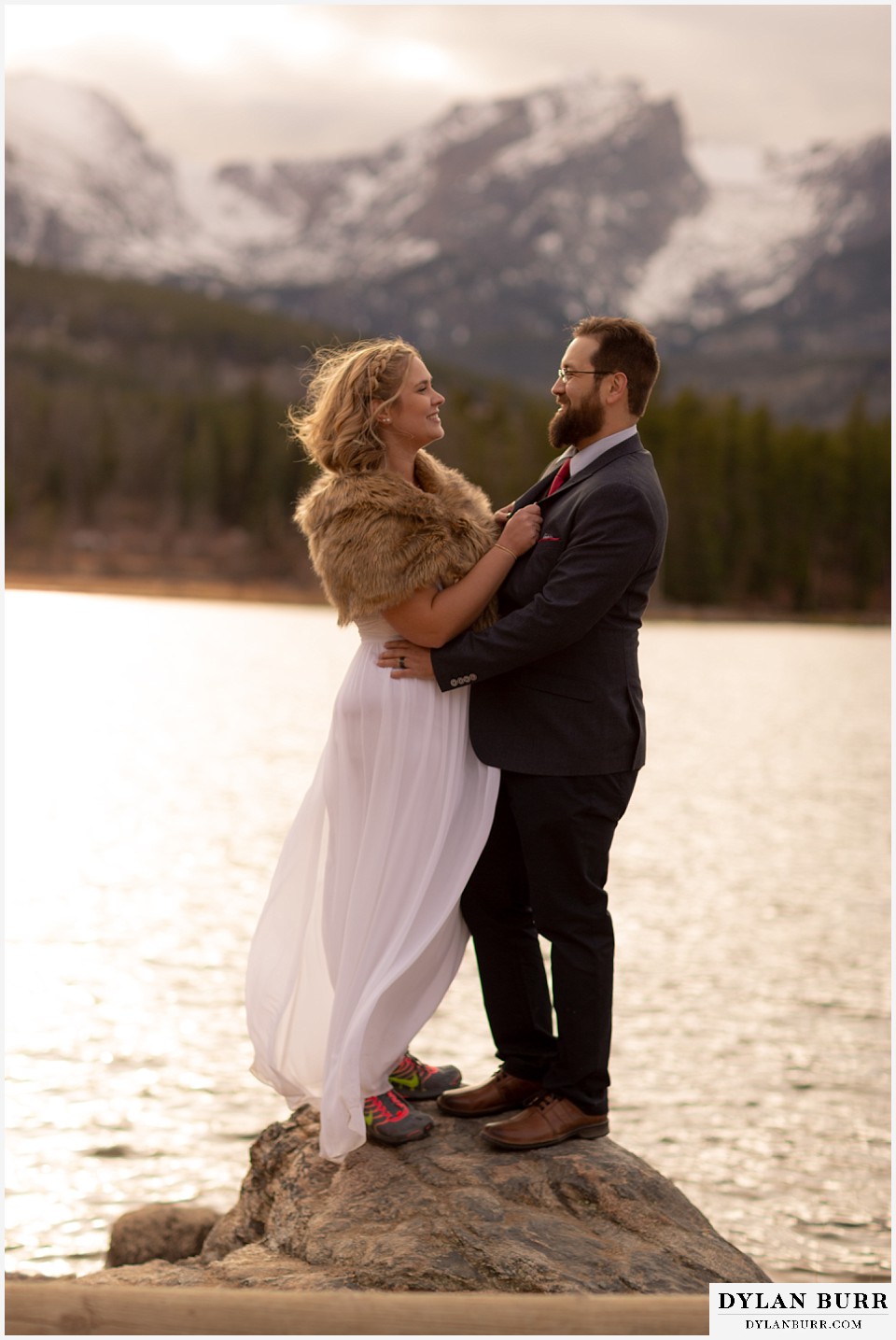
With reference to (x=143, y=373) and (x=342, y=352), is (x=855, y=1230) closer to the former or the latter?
(x=342, y=352)

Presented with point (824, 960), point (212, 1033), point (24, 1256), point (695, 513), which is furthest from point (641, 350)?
point (695, 513)

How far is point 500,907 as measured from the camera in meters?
4.73

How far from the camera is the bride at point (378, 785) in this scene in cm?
440

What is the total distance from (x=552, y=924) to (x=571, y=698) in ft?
2.46

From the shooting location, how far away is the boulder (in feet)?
20.9

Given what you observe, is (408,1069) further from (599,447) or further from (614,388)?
(614,388)

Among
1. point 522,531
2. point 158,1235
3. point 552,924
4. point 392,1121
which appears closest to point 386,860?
point 552,924

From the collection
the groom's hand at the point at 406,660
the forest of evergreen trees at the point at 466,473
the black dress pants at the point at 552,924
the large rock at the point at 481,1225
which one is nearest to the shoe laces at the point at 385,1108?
the large rock at the point at 481,1225

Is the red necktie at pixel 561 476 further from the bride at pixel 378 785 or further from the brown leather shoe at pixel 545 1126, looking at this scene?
the brown leather shoe at pixel 545 1126

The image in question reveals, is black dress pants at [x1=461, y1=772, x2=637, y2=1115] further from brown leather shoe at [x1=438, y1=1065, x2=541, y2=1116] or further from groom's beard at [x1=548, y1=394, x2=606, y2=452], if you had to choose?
groom's beard at [x1=548, y1=394, x2=606, y2=452]

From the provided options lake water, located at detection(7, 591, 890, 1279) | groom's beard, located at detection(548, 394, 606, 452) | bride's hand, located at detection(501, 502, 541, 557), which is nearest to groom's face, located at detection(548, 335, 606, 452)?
groom's beard, located at detection(548, 394, 606, 452)

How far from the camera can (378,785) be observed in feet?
15.1

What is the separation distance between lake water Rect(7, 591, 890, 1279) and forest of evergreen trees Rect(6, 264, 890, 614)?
4863 centimetres

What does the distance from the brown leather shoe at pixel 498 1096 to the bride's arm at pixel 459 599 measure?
5.35 feet
